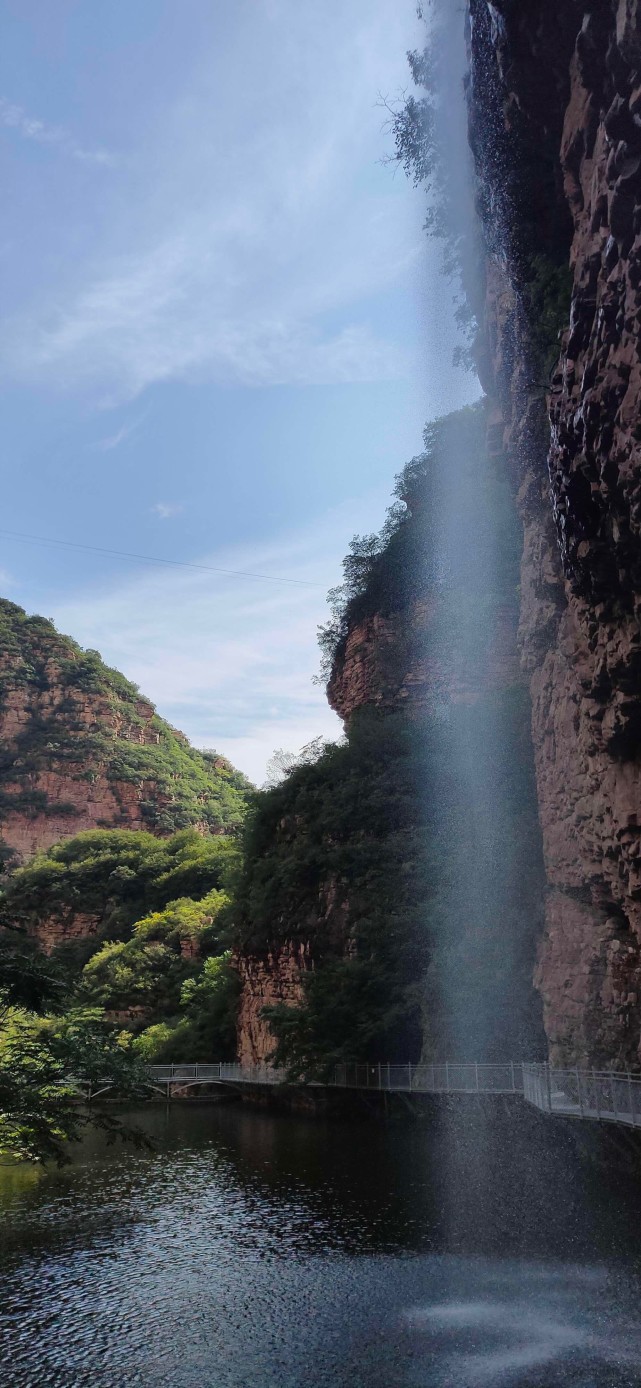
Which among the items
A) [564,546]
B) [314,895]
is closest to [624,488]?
[564,546]

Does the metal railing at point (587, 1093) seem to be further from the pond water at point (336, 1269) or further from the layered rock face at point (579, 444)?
the pond water at point (336, 1269)

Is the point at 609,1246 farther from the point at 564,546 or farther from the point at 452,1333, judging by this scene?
the point at 564,546

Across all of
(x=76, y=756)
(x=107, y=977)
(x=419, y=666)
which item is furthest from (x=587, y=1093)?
(x=76, y=756)

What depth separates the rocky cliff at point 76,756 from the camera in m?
67.2

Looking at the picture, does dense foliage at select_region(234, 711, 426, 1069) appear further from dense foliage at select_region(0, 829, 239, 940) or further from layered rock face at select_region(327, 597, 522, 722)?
dense foliage at select_region(0, 829, 239, 940)

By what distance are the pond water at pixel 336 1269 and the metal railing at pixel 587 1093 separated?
1.33m

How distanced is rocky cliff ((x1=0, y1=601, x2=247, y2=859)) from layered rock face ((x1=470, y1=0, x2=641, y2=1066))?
5578 centimetres

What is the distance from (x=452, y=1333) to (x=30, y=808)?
Answer: 62.4 meters

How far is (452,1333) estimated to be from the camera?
9.16m

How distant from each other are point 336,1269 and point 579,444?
1136cm

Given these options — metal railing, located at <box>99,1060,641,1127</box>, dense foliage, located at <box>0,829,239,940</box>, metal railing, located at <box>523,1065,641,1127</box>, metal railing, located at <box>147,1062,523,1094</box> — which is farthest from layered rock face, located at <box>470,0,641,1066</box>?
dense foliage, located at <box>0,829,239,940</box>

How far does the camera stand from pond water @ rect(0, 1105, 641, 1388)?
28.3ft

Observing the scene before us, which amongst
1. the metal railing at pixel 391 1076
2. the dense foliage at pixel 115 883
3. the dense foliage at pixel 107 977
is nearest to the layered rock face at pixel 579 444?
the metal railing at pixel 391 1076

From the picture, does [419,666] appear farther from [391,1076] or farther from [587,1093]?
[587,1093]
